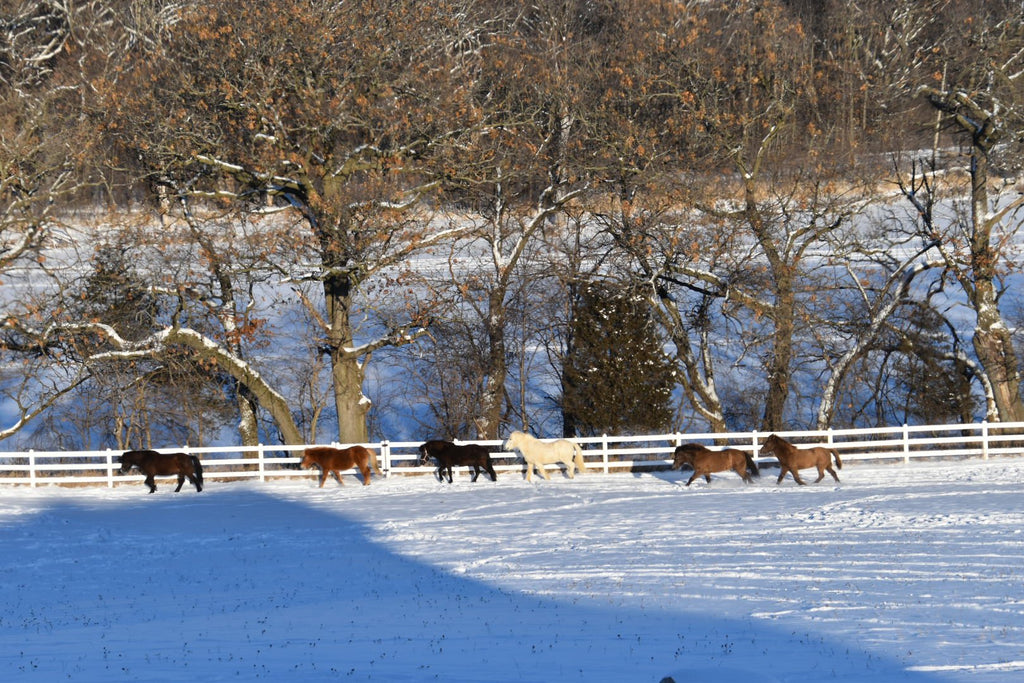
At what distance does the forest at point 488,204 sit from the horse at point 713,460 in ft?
17.7

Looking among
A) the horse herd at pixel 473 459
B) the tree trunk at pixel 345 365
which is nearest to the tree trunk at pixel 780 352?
the horse herd at pixel 473 459

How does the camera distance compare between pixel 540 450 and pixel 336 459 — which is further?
pixel 336 459

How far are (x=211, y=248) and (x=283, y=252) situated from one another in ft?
5.60

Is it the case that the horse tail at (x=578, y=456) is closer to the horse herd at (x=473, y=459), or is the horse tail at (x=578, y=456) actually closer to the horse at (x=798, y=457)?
the horse herd at (x=473, y=459)

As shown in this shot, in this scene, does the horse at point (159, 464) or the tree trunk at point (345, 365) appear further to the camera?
the tree trunk at point (345, 365)

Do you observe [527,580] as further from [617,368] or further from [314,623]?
[617,368]

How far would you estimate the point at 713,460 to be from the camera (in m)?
22.5

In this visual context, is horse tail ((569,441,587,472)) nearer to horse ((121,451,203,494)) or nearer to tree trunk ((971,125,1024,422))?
horse ((121,451,203,494))

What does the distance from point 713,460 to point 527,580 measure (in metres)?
8.70

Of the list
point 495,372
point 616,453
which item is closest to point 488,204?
point 495,372

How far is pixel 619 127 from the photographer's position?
29.2 metres

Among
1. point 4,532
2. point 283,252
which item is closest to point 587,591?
point 4,532

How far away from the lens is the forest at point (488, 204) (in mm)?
26781

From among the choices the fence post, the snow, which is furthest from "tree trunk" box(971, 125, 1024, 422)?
the snow
